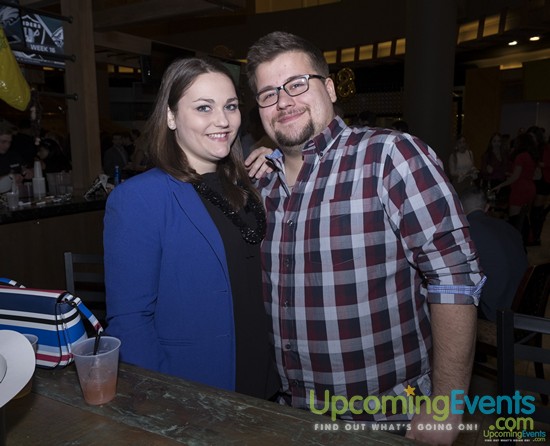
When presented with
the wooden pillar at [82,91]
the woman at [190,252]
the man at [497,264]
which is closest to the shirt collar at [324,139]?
the woman at [190,252]

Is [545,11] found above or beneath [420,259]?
above

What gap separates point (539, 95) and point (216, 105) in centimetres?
1233

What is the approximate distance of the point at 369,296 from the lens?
1401 mm

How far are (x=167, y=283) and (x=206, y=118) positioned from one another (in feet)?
1.83

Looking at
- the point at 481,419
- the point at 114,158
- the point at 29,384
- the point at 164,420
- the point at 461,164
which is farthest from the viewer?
the point at 461,164

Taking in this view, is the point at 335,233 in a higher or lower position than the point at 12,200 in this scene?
higher

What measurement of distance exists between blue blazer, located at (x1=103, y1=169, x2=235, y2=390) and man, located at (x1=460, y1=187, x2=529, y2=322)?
6.15 feet

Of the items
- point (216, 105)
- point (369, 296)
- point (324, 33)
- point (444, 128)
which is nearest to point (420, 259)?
point (369, 296)

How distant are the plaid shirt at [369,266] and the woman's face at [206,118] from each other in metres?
0.32

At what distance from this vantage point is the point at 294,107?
63.5 inches

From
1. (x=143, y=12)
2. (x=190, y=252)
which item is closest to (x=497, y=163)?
(x=143, y=12)

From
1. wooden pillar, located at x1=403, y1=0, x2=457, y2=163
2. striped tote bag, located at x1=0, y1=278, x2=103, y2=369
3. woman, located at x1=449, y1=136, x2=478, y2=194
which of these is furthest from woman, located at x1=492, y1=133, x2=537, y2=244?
striped tote bag, located at x1=0, y1=278, x2=103, y2=369

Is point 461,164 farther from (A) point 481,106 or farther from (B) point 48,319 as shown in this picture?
(B) point 48,319

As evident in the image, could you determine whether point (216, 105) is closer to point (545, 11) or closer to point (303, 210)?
point (303, 210)
